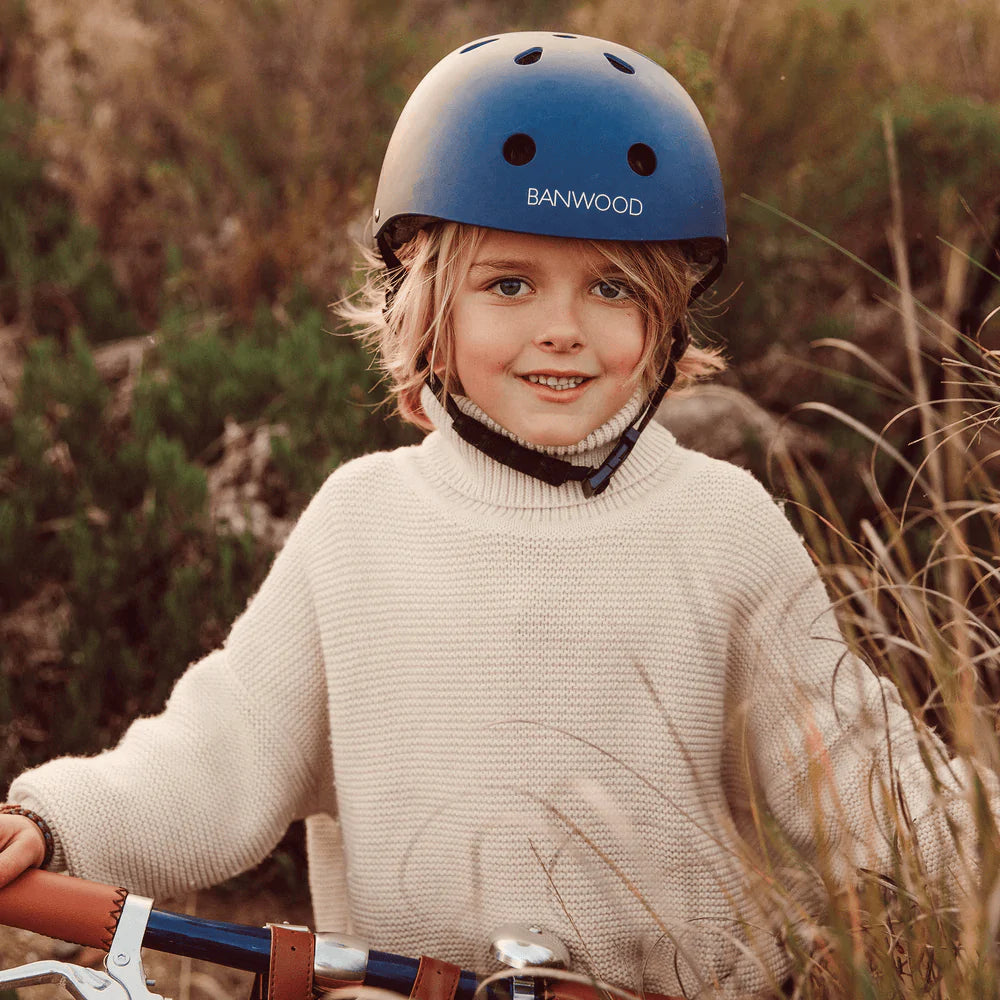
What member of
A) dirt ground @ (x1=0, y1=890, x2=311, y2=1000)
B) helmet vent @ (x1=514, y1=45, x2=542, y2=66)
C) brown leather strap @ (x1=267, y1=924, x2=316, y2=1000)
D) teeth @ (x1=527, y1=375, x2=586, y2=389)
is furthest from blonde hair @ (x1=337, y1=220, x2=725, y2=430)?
dirt ground @ (x1=0, y1=890, x2=311, y2=1000)

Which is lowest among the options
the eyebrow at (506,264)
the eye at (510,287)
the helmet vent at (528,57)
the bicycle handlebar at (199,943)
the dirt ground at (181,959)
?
the dirt ground at (181,959)

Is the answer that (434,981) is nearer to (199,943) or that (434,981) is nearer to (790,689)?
(199,943)

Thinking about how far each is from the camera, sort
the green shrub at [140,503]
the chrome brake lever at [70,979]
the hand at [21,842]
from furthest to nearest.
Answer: the green shrub at [140,503]
the hand at [21,842]
the chrome brake lever at [70,979]

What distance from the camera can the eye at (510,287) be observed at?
6.52ft

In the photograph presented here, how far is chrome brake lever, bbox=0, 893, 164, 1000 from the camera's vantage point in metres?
1.31

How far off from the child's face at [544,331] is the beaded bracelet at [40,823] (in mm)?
994

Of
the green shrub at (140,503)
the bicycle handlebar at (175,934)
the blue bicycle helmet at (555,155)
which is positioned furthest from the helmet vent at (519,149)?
the green shrub at (140,503)

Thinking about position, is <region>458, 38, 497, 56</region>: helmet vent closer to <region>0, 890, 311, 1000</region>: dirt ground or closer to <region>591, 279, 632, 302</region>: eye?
<region>591, 279, 632, 302</region>: eye

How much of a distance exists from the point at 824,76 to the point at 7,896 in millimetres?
5648

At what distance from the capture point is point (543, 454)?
2.04 meters

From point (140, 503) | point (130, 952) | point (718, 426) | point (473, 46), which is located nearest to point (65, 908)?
point (130, 952)

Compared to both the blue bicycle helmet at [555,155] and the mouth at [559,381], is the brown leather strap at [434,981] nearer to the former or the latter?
the blue bicycle helmet at [555,155]

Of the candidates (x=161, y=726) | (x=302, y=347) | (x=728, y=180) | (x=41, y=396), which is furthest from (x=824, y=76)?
(x=161, y=726)

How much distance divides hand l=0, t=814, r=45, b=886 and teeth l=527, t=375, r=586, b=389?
1.07 m
